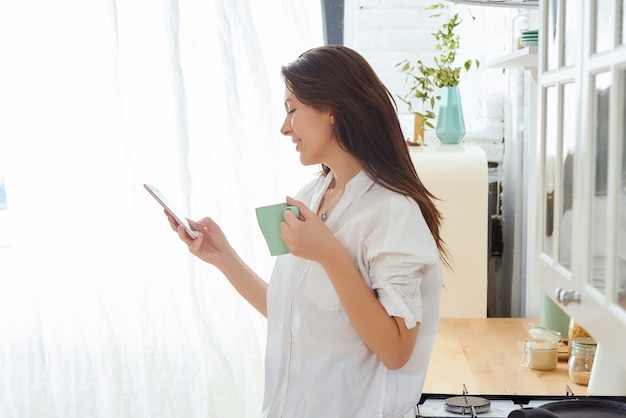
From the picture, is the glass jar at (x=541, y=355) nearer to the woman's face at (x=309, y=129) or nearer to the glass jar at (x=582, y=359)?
the glass jar at (x=582, y=359)

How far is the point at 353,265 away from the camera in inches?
50.3

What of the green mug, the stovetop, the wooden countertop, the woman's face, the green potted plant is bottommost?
the wooden countertop

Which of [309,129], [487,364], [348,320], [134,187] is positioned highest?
[309,129]

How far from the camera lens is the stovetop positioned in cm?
159

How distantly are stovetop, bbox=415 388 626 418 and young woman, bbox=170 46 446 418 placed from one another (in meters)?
0.27

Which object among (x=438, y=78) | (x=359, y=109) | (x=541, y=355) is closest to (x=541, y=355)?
(x=541, y=355)

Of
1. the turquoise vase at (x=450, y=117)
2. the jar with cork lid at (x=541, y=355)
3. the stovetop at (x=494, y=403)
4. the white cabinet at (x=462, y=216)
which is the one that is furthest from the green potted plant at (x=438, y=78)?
the stovetop at (x=494, y=403)

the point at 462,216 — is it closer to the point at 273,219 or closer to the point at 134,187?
the point at 134,187

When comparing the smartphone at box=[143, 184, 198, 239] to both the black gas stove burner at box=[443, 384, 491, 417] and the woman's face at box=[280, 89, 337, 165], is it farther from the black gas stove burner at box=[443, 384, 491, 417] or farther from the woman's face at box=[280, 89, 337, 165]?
the black gas stove burner at box=[443, 384, 491, 417]

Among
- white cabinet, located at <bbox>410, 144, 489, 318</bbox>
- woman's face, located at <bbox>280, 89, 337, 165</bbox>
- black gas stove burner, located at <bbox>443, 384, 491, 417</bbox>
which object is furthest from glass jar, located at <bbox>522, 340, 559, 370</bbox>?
woman's face, located at <bbox>280, 89, 337, 165</bbox>

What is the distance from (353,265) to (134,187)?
1.20 metres

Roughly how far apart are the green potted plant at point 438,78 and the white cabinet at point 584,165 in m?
1.29

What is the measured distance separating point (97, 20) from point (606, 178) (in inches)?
66.8

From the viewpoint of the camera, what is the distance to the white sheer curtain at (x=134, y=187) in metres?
2.29
